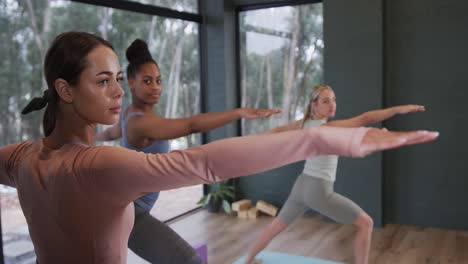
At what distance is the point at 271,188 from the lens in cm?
492

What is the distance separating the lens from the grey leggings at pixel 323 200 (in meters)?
2.82

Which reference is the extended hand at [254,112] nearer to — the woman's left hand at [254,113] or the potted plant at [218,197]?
the woman's left hand at [254,113]

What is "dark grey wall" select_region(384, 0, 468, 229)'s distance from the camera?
3.95 metres

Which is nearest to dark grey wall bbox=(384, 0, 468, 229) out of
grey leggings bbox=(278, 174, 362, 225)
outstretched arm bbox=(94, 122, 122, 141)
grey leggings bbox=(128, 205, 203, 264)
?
grey leggings bbox=(278, 174, 362, 225)

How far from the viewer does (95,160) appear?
0.92 meters

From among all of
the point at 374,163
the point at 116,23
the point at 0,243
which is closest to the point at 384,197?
the point at 374,163

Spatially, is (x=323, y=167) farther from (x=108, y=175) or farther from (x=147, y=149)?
(x=108, y=175)

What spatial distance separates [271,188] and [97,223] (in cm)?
402

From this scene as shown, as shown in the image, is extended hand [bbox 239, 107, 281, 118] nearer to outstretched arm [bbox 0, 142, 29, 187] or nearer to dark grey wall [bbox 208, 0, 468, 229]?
outstretched arm [bbox 0, 142, 29, 187]

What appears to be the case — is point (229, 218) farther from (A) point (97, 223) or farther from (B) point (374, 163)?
(A) point (97, 223)

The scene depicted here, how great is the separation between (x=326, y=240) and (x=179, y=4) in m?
2.73

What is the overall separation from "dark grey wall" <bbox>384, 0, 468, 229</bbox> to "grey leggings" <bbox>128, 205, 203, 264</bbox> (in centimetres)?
291

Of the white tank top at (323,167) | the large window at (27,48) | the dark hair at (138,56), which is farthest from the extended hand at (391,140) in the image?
the large window at (27,48)

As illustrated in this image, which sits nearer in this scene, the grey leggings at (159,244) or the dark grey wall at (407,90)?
the grey leggings at (159,244)
